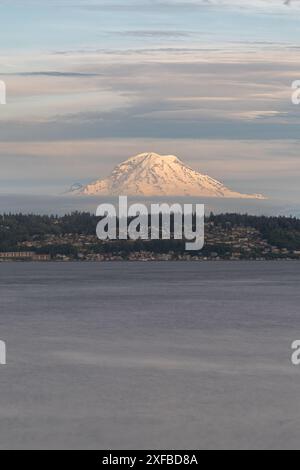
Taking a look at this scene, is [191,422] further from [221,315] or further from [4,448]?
[221,315]

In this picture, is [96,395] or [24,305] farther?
[24,305]

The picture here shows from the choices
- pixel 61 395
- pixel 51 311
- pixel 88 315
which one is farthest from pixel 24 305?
pixel 61 395

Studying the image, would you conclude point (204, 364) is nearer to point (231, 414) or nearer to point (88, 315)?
point (231, 414)
